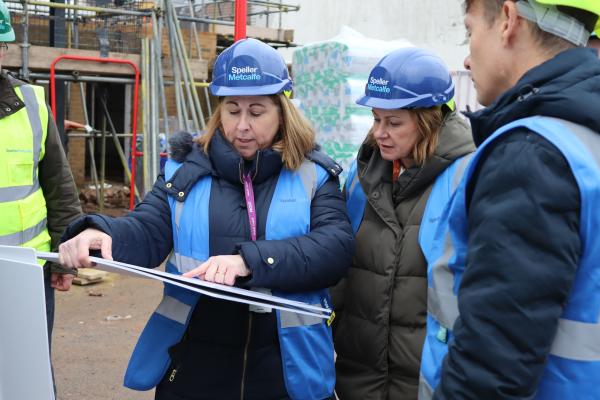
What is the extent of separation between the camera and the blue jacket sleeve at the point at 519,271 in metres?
1.21

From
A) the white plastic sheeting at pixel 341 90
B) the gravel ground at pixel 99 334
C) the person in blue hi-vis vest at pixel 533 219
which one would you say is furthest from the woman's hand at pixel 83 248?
the white plastic sheeting at pixel 341 90

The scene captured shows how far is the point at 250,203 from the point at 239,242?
145mm

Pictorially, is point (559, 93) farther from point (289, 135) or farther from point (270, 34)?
point (270, 34)

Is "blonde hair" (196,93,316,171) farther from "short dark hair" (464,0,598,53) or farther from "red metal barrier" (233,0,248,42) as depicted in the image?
"red metal barrier" (233,0,248,42)

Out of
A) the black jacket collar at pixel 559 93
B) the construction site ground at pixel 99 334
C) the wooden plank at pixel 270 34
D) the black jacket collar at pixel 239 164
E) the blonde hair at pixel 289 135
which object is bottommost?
the construction site ground at pixel 99 334

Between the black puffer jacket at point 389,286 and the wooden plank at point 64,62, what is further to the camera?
the wooden plank at point 64,62

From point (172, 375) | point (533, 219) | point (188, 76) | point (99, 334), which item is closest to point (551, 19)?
point (533, 219)

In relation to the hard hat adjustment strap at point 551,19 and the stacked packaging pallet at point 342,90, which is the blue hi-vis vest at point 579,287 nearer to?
the hard hat adjustment strap at point 551,19

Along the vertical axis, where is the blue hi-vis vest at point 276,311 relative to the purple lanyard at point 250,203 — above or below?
below

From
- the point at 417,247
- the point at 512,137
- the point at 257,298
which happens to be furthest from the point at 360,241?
the point at 512,137

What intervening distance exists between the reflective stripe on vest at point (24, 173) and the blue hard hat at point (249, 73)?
1028 mm

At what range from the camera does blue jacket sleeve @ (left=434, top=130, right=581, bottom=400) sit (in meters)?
1.21

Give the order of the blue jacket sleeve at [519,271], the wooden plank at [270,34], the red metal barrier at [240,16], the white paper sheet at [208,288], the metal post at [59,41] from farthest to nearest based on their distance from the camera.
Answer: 1. the wooden plank at [270,34]
2. the metal post at [59,41]
3. the red metal barrier at [240,16]
4. the white paper sheet at [208,288]
5. the blue jacket sleeve at [519,271]

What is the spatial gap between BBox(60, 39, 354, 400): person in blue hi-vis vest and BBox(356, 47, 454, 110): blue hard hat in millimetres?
334
